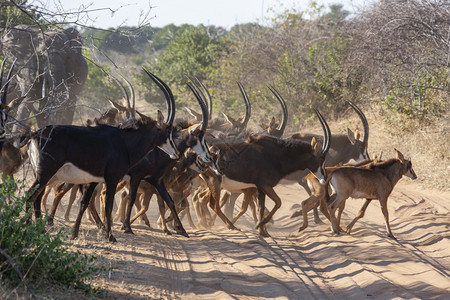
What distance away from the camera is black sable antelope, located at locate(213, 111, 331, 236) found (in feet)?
40.3

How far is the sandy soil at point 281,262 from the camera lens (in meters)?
7.67

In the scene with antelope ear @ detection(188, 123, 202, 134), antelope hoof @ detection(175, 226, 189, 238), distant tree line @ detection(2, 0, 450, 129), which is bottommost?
antelope hoof @ detection(175, 226, 189, 238)

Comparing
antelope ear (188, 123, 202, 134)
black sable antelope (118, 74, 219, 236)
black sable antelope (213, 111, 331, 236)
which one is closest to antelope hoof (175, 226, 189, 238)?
black sable antelope (118, 74, 219, 236)

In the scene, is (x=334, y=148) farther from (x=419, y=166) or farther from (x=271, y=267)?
(x=271, y=267)

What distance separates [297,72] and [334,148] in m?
10.8

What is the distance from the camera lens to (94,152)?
9820 mm

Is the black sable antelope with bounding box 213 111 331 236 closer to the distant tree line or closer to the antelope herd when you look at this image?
the antelope herd

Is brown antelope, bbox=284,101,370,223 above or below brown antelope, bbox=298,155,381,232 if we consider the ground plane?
above

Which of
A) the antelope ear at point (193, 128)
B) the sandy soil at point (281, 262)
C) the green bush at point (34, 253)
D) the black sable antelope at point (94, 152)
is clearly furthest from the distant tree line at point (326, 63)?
the green bush at point (34, 253)

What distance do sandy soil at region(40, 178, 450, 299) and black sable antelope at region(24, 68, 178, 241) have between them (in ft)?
2.20

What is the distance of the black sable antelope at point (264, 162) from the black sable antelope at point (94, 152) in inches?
56.6

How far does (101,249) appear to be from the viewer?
9.22 m

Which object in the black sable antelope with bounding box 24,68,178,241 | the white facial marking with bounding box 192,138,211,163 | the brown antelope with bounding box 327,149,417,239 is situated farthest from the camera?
the white facial marking with bounding box 192,138,211,163

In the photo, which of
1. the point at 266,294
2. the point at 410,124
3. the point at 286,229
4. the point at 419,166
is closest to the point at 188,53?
the point at 410,124
